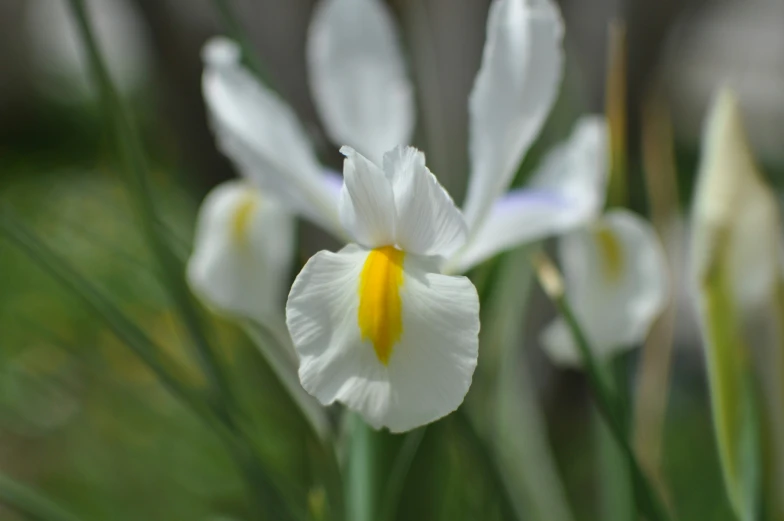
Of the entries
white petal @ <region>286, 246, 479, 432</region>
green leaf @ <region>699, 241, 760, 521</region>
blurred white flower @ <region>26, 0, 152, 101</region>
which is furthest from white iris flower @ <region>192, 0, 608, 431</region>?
blurred white flower @ <region>26, 0, 152, 101</region>

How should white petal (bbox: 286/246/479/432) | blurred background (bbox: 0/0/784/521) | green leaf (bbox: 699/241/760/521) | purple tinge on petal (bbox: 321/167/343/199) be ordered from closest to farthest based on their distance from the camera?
white petal (bbox: 286/246/479/432)
green leaf (bbox: 699/241/760/521)
purple tinge on petal (bbox: 321/167/343/199)
blurred background (bbox: 0/0/784/521)

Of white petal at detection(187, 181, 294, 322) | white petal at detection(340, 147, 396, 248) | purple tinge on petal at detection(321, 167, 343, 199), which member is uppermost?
white petal at detection(340, 147, 396, 248)

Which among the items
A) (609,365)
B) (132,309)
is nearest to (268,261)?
(609,365)

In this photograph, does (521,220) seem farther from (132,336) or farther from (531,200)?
(132,336)

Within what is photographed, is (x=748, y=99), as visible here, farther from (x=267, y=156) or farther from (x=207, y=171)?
(x=267, y=156)

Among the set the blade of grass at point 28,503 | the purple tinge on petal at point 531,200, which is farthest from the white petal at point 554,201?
the blade of grass at point 28,503

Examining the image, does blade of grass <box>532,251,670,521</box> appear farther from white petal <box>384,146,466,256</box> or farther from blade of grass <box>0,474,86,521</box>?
blade of grass <box>0,474,86,521</box>

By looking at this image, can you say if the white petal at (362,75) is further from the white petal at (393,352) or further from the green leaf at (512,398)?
the white petal at (393,352)

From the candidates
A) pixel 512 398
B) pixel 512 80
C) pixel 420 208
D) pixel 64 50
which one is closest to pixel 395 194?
pixel 420 208
